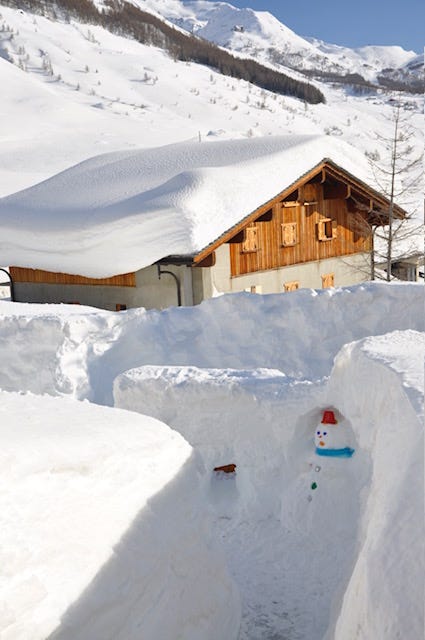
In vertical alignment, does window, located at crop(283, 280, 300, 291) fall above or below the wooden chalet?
below

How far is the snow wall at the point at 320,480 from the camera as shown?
341cm

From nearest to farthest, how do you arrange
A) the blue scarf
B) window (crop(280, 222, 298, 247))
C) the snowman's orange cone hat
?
1. the blue scarf
2. the snowman's orange cone hat
3. window (crop(280, 222, 298, 247))

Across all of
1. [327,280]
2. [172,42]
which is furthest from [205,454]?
[172,42]

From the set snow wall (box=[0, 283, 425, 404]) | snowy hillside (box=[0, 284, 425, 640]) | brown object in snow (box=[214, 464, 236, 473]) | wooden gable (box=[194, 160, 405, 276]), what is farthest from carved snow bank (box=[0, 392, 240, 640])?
wooden gable (box=[194, 160, 405, 276])

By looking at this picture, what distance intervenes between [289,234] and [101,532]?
16.6 meters

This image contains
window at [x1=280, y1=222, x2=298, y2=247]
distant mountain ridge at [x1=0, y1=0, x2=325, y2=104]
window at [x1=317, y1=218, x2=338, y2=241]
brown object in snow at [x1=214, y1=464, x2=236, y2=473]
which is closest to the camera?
brown object in snow at [x1=214, y1=464, x2=236, y2=473]

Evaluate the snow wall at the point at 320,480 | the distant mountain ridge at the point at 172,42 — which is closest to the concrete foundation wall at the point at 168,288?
the snow wall at the point at 320,480

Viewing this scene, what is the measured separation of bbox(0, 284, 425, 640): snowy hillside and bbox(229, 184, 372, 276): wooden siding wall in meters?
7.39

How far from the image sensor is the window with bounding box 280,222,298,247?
798 inches

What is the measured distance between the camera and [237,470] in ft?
26.9

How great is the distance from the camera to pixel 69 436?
4.67 metres

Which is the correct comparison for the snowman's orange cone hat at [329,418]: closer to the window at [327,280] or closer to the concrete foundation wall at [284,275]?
the concrete foundation wall at [284,275]

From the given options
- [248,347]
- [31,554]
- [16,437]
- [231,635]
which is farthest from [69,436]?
[248,347]

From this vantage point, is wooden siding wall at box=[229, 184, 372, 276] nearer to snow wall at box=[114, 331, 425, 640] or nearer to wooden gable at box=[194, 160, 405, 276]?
wooden gable at box=[194, 160, 405, 276]
